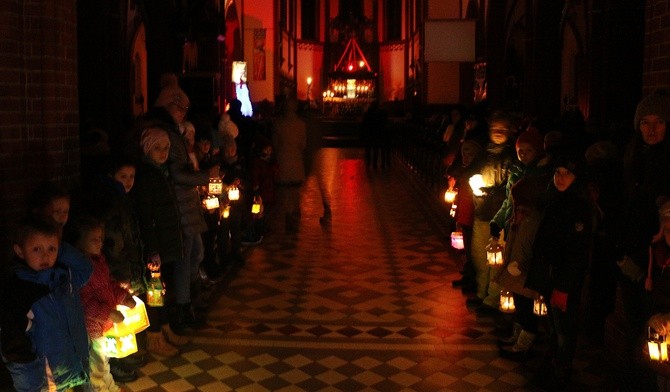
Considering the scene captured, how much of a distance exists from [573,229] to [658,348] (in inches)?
42.8

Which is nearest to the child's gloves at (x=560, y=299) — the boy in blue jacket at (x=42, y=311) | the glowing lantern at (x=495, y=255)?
the glowing lantern at (x=495, y=255)

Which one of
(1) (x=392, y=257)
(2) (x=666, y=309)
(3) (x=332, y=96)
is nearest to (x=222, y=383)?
(2) (x=666, y=309)

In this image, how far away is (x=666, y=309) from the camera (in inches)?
159

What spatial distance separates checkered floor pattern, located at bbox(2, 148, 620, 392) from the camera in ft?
17.7

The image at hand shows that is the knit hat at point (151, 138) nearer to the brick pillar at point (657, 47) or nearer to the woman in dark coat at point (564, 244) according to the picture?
the woman in dark coat at point (564, 244)

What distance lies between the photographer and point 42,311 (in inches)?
155

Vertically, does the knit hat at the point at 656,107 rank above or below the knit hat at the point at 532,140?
above

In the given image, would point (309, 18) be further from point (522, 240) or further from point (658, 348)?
point (658, 348)

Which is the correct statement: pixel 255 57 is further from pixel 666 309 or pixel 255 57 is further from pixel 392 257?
pixel 666 309

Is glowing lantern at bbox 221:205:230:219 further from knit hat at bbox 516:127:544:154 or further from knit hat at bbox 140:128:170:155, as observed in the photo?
knit hat at bbox 516:127:544:154

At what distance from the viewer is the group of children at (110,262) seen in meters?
3.86

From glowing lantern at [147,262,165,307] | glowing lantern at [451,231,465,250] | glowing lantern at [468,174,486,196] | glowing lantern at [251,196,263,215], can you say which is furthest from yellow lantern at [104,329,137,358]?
glowing lantern at [251,196,263,215]

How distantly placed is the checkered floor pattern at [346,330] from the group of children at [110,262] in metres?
0.38

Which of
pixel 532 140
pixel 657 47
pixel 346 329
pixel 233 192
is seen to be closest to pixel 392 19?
pixel 233 192
